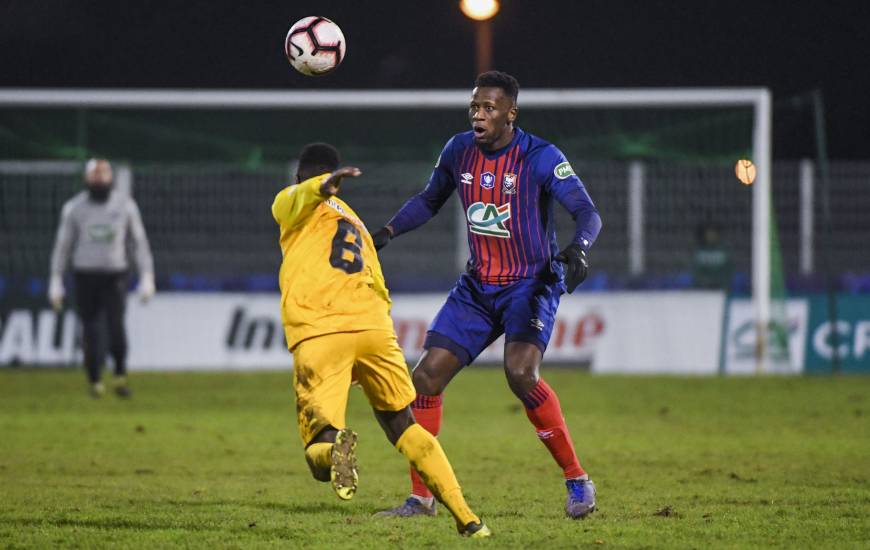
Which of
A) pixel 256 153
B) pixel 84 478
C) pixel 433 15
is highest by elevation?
pixel 433 15

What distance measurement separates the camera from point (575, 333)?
58.1ft

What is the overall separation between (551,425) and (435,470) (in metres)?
1.25

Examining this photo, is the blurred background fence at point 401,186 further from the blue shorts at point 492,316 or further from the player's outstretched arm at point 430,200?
the blue shorts at point 492,316

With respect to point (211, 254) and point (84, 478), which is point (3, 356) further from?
point (84, 478)

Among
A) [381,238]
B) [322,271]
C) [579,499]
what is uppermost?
[381,238]

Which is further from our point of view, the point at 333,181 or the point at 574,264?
the point at 574,264

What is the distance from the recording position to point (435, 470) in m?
6.14

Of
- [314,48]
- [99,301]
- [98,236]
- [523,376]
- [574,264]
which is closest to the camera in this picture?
[574,264]

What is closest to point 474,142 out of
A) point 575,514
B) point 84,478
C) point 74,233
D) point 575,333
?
point 575,514

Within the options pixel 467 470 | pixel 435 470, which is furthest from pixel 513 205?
pixel 467 470

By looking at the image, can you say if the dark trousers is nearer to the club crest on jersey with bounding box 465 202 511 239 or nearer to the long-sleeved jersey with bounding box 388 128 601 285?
the long-sleeved jersey with bounding box 388 128 601 285

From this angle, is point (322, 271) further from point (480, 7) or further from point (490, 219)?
point (480, 7)

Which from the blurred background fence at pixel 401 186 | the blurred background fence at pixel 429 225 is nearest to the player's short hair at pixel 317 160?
the blurred background fence at pixel 401 186

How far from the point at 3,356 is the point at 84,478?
970cm
